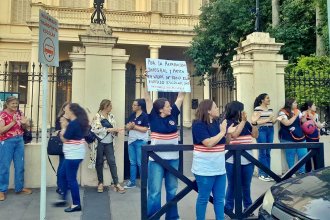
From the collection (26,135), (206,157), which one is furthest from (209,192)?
(26,135)

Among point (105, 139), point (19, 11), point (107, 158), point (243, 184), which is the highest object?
point (19, 11)

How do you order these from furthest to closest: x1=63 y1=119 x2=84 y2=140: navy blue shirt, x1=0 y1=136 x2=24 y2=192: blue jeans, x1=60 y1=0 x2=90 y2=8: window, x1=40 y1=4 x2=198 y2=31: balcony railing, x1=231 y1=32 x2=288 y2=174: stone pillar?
x1=60 y1=0 x2=90 y2=8: window, x1=40 y1=4 x2=198 y2=31: balcony railing, x1=231 y1=32 x2=288 y2=174: stone pillar, x1=0 y1=136 x2=24 y2=192: blue jeans, x1=63 y1=119 x2=84 y2=140: navy blue shirt

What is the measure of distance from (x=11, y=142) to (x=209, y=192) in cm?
385

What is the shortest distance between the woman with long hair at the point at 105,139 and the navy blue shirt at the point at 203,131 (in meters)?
2.59

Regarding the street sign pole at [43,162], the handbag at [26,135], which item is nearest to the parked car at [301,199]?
the street sign pole at [43,162]

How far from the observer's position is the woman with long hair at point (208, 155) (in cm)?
402

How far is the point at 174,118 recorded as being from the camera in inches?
191

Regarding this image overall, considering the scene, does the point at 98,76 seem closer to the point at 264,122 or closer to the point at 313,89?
the point at 264,122

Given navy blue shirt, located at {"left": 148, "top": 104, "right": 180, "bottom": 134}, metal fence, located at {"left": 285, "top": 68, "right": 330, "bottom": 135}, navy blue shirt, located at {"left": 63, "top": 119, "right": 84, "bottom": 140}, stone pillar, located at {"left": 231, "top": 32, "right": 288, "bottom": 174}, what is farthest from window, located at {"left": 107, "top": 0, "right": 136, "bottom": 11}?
navy blue shirt, located at {"left": 148, "top": 104, "right": 180, "bottom": 134}

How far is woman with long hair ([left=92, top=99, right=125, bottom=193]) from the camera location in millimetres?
6234

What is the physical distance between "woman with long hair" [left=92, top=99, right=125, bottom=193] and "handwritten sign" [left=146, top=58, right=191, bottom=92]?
135 cm

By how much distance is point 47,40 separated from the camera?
4.59 m

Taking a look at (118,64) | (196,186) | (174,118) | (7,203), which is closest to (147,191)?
(196,186)

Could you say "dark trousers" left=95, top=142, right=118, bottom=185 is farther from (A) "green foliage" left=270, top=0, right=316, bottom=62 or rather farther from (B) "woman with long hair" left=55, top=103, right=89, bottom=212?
(A) "green foliage" left=270, top=0, right=316, bottom=62
